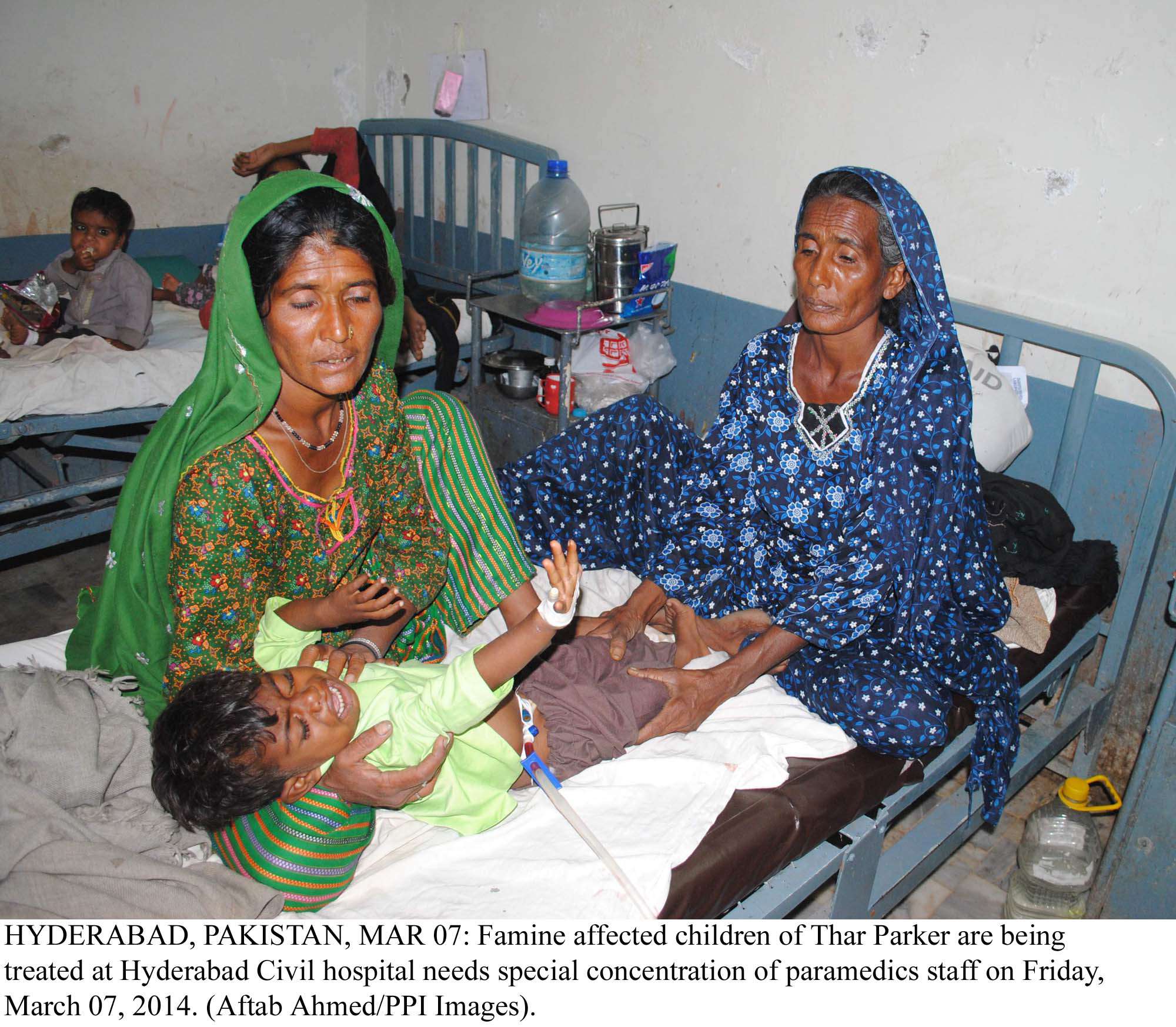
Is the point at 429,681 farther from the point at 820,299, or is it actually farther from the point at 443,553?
the point at 820,299

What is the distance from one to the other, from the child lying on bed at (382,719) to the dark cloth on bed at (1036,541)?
4.42 ft

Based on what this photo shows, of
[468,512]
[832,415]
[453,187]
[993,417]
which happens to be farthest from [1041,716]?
[453,187]

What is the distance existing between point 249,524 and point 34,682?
22.5 inches

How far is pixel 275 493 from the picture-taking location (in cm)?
198

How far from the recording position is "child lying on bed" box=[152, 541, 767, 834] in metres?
1.70

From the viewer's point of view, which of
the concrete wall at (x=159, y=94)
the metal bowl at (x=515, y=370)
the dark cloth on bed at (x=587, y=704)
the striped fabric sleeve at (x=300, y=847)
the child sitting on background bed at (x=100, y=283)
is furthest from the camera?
the concrete wall at (x=159, y=94)

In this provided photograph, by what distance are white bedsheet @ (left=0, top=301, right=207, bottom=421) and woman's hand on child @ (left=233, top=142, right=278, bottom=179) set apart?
1.46 metres

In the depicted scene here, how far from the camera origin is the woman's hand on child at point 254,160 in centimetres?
507

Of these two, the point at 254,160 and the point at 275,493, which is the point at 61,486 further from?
the point at 254,160

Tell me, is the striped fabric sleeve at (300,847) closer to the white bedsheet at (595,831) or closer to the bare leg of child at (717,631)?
the white bedsheet at (595,831)

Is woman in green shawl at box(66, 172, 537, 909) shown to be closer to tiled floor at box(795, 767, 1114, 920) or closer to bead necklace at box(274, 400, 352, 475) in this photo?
bead necklace at box(274, 400, 352, 475)

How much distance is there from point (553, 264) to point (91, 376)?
74.1 inches

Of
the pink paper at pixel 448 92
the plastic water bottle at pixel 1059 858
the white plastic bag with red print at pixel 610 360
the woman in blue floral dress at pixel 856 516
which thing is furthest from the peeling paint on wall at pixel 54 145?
the plastic water bottle at pixel 1059 858
